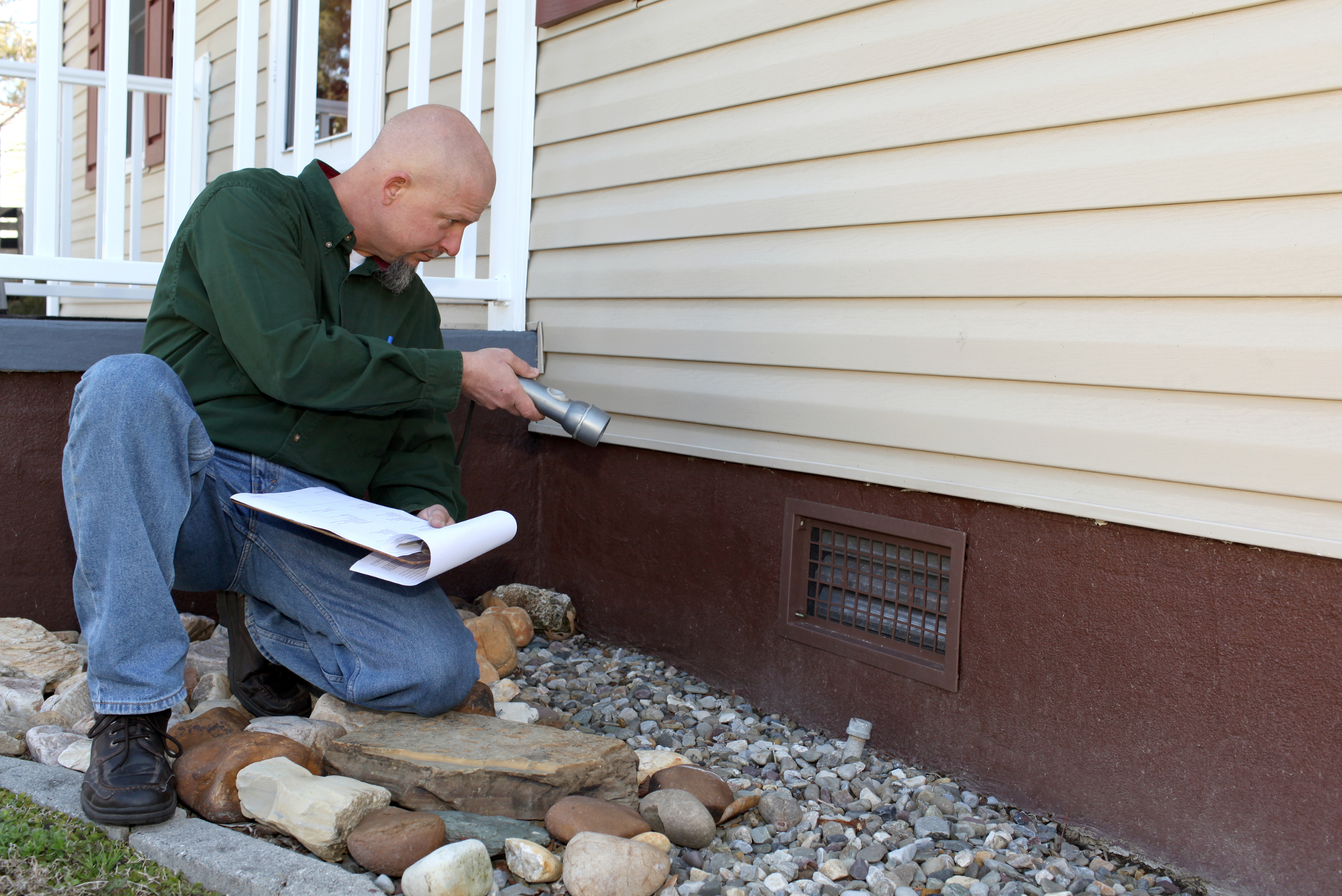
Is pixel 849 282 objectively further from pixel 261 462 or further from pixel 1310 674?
pixel 261 462

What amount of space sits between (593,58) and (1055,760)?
2.55 m

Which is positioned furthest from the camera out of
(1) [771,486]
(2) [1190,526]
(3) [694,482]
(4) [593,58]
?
(4) [593,58]

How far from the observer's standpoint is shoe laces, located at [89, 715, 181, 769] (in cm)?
192

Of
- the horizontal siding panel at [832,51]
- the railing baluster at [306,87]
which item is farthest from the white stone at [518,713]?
the railing baluster at [306,87]

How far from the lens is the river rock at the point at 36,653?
104 inches

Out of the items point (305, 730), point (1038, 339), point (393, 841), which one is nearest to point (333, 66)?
point (305, 730)

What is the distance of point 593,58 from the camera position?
137 inches

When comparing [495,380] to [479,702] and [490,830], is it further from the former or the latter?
[490,830]

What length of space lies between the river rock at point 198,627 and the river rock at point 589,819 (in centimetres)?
156

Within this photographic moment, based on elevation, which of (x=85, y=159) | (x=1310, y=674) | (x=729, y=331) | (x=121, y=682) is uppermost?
(x=85, y=159)

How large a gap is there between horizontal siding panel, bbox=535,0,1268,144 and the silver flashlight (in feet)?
3.40

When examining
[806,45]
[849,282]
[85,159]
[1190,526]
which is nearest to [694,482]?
[849,282]

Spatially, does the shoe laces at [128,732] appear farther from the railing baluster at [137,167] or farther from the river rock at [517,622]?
the railing baluster at [137,167]

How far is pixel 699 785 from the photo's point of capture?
7.31ft
